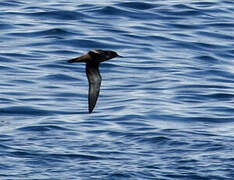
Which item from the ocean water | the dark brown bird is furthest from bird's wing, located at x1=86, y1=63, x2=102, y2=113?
the ocean water

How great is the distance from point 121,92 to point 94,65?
6.34 meters

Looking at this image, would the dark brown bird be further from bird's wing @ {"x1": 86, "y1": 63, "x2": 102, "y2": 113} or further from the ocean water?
the ocean water

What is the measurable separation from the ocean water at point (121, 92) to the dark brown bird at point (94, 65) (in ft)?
6.15

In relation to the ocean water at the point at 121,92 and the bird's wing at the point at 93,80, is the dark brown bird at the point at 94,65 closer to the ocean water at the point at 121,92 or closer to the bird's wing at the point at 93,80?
the bird's wing at the point at 93,80

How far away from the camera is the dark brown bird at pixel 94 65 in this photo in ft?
49.4

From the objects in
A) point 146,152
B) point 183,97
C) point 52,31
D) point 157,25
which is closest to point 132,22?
point 157,25

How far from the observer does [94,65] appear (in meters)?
15.4

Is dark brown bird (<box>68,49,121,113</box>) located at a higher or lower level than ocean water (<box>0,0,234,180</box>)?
higher

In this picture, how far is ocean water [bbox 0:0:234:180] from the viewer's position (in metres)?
17.7

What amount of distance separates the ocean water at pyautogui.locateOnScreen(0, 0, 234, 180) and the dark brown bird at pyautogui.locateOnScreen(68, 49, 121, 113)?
1873mm

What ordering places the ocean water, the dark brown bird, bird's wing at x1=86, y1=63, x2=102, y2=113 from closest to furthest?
the dark brown bird
bird's wing at x1=86, y1=63, x2=102, y2=113
the ocean water

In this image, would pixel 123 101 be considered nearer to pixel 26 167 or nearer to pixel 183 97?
pixel 183 97

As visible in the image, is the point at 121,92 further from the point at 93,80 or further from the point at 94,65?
the point at 94,65

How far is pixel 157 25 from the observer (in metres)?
26.5
